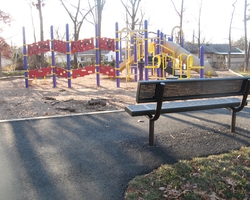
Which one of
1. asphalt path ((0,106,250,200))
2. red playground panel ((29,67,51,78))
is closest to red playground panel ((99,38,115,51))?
red playground panel ((29,67,51,78))

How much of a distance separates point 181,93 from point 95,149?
1.53 meters

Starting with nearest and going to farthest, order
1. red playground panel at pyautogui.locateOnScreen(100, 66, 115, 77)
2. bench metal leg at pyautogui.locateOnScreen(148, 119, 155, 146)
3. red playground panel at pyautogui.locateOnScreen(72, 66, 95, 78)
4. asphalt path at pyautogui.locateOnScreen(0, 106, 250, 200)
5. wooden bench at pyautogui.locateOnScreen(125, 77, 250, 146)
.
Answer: asphalt path at pyautogui.locateOnScreen(0, 106, 250, 200) < wooden bench at pyautogui.locateOnScreen(125, 77, 250, 146) < bench metal leg at pyautogui.locateOnScreen(148, 119, 155, 146) < red playground panel at pyautogui.locateOnScreen(72, 66, 95, 78) < red playground panel at pyautogui.locateOnScreen(100, 66, 115, 77)

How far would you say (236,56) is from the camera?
2126 inches

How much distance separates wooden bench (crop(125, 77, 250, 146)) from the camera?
11.9 feet

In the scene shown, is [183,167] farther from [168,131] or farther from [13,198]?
[13,198]

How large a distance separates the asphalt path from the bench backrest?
2.16 ft

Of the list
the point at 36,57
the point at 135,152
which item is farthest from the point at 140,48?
the point at 36,57

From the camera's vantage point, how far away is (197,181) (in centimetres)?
268

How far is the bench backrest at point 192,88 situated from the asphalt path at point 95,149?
26.0 inches

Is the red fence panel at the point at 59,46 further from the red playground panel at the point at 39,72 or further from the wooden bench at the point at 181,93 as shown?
the wooden bench at the point at 181,93

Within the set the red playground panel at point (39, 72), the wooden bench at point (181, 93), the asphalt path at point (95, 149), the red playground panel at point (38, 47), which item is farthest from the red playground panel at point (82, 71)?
the wooden bench at point (181, 93)

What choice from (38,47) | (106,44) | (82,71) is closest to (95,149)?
(82,71)

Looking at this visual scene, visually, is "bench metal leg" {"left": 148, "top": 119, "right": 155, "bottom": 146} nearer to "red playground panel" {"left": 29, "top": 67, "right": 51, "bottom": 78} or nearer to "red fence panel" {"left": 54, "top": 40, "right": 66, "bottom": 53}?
"red fence panel" {"left": 54, "top": 40, "right": 66, "bottom": 53}

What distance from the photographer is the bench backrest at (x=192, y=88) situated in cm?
362
